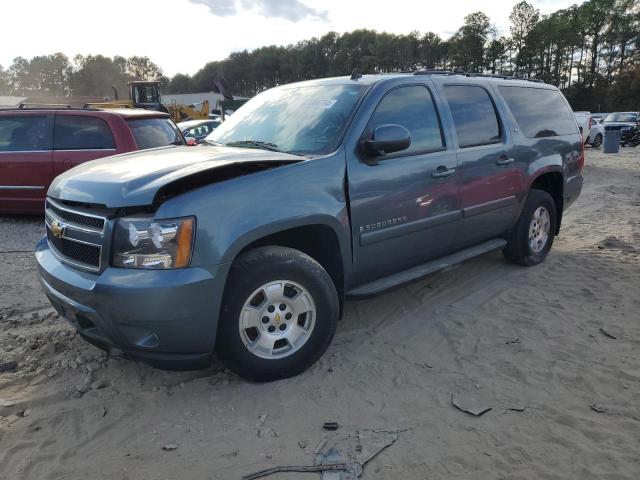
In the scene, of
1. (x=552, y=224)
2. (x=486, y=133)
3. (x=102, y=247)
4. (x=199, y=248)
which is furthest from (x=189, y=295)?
(x=552, y=224)

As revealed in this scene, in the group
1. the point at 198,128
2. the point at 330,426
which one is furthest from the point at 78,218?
the point at 198,128

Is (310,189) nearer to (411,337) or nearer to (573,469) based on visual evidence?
(411,337)

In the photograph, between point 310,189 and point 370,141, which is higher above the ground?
point 370,141

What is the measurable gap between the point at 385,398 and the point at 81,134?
20.2 feet

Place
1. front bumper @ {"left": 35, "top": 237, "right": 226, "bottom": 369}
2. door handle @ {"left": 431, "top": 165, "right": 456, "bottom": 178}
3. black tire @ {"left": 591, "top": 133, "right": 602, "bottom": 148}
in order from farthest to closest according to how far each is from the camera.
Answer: black tire @ {"left": 591, "top": 133, "right": 602, "bottom": 148}
door handle @ {"left": 431, "top": 165, "right": 456, "bottom": 178}
front bumper @ {"left": 35, "top": 237, "right": 226, "bottom": 369}

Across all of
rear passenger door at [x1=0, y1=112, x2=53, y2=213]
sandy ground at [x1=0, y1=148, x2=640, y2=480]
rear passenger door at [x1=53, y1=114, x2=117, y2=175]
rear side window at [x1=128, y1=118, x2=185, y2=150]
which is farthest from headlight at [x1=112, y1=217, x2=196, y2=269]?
rear passenger door at [x1=0, y1=112, x2=53, y2=213]

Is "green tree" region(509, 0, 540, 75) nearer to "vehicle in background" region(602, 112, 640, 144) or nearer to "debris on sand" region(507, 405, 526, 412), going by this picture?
"vehicle in background" region(602, 112, 640, 144)

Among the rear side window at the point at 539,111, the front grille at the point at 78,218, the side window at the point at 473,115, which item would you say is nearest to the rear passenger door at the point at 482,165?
the side window at the point at 473,115

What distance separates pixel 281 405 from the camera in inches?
114

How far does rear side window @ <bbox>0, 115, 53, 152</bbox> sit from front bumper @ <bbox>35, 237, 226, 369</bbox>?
17.5 ft

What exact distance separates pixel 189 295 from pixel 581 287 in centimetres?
380

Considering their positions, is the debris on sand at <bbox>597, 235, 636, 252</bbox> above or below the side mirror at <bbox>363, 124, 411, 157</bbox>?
below

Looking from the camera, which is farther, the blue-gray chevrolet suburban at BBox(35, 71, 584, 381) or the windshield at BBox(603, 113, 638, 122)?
the windshield at BBox(603, 113, 638, 122)

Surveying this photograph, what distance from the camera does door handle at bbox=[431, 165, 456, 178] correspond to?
3.85 metres
